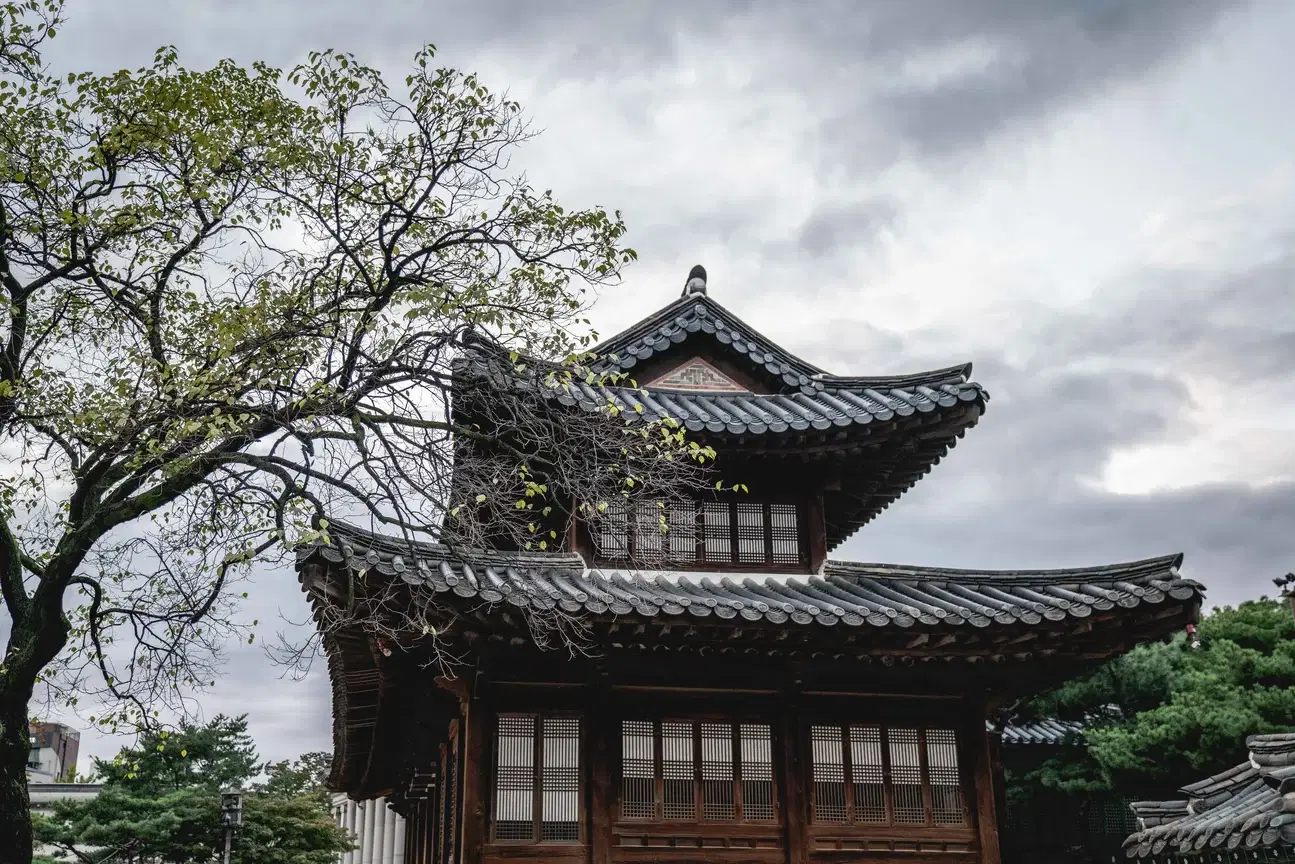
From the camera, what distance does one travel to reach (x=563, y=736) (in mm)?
11227

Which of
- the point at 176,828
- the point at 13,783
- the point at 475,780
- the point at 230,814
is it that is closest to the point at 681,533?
the point at 475,780

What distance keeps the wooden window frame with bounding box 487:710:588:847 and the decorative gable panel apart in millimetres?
4918

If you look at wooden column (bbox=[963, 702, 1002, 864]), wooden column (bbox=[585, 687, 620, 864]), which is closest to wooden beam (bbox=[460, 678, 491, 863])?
wooden column (bbox=[585, 687, 620, 864])

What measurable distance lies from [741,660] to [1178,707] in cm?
1291

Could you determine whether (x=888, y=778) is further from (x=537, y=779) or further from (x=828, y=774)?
(x=537, y=779)

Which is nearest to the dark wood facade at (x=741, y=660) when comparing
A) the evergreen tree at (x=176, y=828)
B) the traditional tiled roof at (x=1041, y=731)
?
the traditional tiled roof at (x=1041, y=731)

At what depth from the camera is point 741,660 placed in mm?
11625

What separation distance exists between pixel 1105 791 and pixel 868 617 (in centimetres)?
1604

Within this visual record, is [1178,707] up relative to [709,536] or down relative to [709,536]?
down

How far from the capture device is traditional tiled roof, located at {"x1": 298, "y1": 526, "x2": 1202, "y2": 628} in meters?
9.88

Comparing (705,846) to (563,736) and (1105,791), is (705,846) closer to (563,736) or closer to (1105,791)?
(563,736)

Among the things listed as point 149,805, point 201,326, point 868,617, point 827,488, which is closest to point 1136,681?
point 827,488

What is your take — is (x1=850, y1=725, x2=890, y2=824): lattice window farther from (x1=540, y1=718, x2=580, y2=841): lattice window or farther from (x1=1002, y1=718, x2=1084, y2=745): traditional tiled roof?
(x1=1002, y1=718, x2=1084, y2=745): traditional tiled roof

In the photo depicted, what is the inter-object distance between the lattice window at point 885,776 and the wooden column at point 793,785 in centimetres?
16
